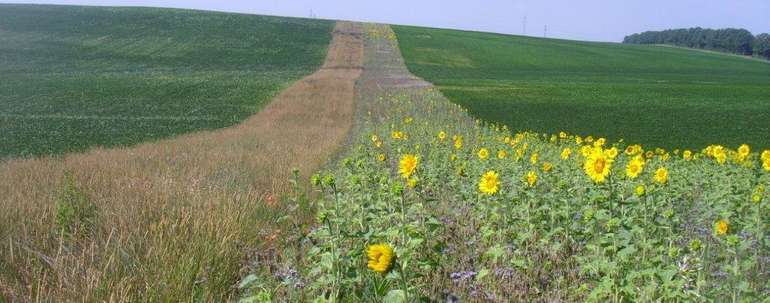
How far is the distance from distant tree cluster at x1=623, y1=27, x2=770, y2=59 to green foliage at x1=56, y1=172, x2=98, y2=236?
4563 inches

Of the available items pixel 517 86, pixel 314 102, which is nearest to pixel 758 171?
pixel 314 102

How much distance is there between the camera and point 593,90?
116 feet

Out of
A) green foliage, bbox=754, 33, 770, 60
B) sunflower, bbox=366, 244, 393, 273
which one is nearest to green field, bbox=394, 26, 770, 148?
sunflower, bbox=366, 244, 393, 273

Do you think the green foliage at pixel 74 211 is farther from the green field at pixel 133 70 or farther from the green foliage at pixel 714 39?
the green foliage at pixel 714 39

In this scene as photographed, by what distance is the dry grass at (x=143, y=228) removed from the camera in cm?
342

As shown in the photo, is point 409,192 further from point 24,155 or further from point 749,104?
point 749,104

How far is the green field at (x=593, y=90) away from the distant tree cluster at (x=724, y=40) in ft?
128

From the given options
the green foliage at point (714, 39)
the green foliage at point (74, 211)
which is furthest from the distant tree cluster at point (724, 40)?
the green foliage at point (74, 211)

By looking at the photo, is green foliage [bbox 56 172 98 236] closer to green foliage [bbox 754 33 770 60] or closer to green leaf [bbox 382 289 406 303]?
green leaf [bbox 382 289 406 303]

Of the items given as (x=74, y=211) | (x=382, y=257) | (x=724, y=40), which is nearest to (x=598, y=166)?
(x=382, y=257)

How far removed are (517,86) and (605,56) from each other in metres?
34.2

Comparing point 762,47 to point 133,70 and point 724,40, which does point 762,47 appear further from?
point 133,70

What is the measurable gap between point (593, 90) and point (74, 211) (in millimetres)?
33338

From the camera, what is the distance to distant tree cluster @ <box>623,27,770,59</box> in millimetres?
104125
